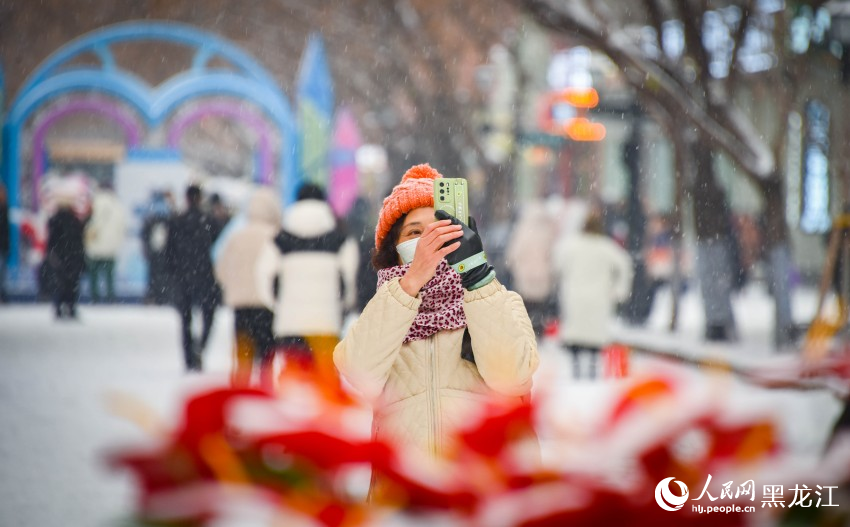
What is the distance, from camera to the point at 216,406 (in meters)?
0.99

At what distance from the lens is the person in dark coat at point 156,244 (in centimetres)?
2100

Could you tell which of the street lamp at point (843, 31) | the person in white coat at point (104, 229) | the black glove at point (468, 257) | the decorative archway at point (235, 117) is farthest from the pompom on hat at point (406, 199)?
the decorative archway at point (235, 117)

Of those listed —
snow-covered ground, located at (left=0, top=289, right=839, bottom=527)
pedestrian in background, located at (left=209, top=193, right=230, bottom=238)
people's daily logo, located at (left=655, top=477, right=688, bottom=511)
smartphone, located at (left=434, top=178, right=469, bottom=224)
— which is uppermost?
pedestrian in background, located at (left=209, top=193, right=230, bottom=238)

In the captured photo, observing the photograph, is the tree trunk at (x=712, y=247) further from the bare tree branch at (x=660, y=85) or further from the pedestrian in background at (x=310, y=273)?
the pedestrian in background at (x=310, y=273)

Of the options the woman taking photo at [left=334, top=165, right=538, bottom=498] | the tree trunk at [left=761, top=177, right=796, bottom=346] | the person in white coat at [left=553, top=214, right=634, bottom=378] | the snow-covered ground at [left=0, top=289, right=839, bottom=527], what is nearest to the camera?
the snow-covered ground at [left=0, top=289, right=839, bottom=527]

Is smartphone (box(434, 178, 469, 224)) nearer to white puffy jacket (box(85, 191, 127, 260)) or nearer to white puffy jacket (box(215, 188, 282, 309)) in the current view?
white puffy jacket (box(215, 188, 282, 309))

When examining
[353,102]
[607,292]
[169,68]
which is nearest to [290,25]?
[353,102]

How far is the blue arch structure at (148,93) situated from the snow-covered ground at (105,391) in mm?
3334

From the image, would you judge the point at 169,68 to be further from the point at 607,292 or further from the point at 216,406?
the point at 216,406

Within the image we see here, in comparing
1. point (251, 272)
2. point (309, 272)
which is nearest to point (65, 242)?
point (251, 272)

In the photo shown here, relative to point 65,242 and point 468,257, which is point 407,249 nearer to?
point 468,257

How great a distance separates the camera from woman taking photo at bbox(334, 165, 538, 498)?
7.81ft

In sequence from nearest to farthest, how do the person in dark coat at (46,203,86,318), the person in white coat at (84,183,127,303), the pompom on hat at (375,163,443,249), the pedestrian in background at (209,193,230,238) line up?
the pompom on hat at (375,163,443,249), the pedestrian in background at (209,193,230,238), the person in dark coat at (46,203,86,318), the person in white coat at (84,183,127,303)

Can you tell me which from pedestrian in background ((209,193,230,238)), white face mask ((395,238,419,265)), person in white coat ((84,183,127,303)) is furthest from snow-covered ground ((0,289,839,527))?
pedestrian in background ((209,193,230,238))
